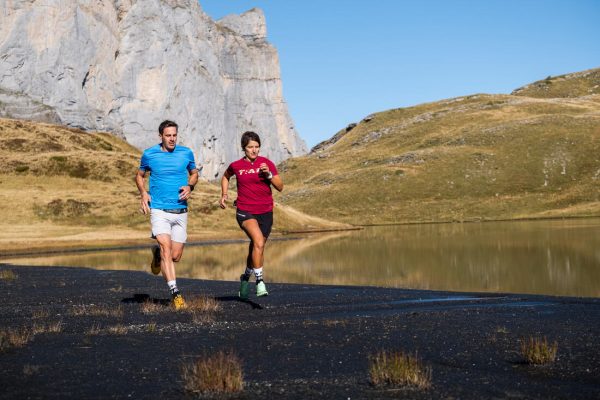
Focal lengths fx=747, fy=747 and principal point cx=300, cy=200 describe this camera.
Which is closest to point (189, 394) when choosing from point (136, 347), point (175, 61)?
point (136, 347)

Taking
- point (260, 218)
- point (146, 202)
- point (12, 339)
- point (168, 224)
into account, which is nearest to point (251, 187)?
point (260, 218)

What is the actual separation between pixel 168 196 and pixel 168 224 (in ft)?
1.76

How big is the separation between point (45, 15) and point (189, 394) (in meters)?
134

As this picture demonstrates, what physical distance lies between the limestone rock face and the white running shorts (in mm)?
112177

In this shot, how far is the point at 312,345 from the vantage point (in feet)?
31.5

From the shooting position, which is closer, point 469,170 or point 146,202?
point 146,202

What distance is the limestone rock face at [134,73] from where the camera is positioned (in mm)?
126812

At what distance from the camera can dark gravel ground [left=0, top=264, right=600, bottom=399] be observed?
6965 mm

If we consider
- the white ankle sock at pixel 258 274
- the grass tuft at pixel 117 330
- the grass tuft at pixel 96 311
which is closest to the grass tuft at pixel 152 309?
the grass tuft at pixel 96 311

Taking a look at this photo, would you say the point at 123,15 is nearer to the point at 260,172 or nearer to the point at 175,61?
the point at 175,61

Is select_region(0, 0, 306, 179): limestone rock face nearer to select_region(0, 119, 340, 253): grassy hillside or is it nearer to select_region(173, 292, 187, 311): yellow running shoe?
select_region(0, 119, 340, 253): grassy hillside

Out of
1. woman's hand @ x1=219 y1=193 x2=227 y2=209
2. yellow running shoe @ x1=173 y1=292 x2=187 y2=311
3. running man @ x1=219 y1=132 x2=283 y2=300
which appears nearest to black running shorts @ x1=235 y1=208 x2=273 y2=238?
running man @ x1=219 y1=132 x2=283 y2=300

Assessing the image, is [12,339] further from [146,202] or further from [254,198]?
[254,198]

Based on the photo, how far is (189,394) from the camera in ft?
22.1
